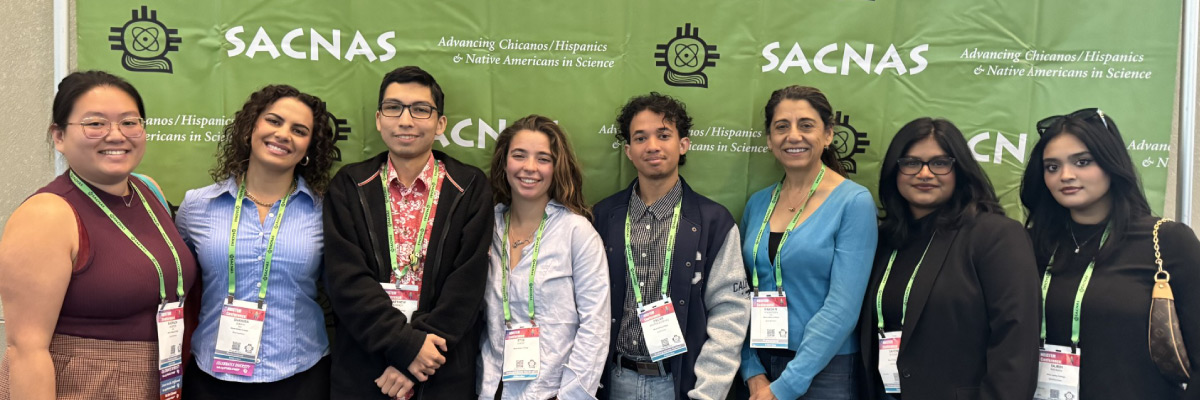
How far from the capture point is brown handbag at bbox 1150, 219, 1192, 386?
215 centimetres

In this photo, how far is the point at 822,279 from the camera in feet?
8.44

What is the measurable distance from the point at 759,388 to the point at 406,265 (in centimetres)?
148

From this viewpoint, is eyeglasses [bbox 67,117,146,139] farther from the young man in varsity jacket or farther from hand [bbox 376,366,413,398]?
the young man in varsity jacket

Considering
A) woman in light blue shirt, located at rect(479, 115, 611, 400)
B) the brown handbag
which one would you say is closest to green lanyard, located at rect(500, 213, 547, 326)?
woman in light blue shirt, located at rect(479, 115, 611, 400)

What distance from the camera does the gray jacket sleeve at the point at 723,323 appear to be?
2.52 metres

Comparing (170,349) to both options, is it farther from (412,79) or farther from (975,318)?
(975,318)

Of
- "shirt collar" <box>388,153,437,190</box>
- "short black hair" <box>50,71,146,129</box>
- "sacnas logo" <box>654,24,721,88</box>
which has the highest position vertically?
"sacnas logo" <box>654,24,721,88</box>

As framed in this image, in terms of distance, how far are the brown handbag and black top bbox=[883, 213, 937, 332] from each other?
72cm

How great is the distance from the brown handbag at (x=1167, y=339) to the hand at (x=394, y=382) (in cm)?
259

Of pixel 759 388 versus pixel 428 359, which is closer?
pixel 428 359

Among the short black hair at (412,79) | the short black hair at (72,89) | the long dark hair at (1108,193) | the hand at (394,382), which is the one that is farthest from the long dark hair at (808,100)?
the short black hair at (72,89)

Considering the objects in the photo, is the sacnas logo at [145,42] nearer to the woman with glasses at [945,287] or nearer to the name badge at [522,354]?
the name badge at [522,354]

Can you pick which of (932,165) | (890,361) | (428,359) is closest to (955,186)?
(932,165)

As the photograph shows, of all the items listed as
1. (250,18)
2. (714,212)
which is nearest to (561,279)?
(714,212)
